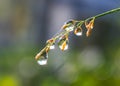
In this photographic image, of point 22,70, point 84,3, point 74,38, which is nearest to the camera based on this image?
point 22,70

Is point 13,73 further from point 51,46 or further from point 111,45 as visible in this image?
point 51,46

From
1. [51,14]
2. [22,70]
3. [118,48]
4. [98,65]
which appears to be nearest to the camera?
[98,65]

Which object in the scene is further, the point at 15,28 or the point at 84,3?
the point at 15,28

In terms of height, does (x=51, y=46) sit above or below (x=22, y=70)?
above

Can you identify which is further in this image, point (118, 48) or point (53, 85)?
point (118, 48)

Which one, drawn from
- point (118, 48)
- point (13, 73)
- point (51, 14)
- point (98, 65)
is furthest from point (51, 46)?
point (51, 14)

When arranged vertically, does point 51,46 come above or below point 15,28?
above

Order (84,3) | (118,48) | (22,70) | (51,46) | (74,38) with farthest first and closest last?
(84,3)
(74,38)
(22,70)
(118,48)
(51,46)

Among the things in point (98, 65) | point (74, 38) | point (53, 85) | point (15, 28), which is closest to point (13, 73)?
point (53, 85)

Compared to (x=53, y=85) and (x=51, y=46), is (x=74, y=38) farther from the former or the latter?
(x=51, y=46)
